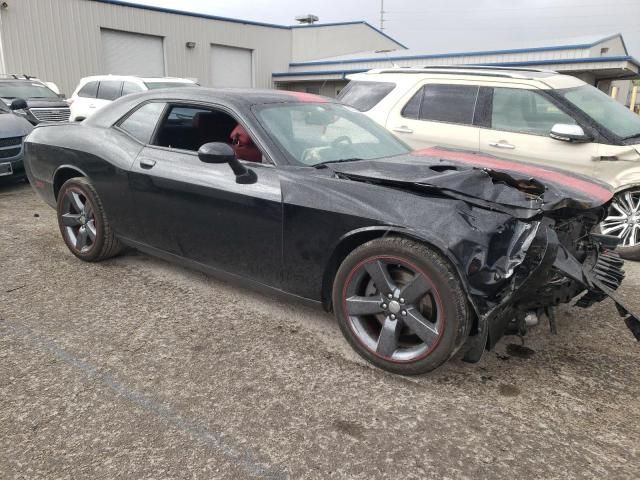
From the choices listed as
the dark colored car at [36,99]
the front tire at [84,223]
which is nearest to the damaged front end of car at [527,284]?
the front tire at [84,223]

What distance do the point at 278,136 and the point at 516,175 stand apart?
1.54m

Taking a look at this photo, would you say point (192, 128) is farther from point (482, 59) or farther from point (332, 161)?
point (482, 59)

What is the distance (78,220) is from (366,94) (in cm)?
364

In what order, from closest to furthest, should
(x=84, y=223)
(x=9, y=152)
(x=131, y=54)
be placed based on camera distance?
(x=84, y=223)
(x=9, y=152)
(x=131, y=54)

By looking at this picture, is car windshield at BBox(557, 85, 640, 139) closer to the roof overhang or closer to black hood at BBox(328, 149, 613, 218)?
black hood at BBox(328, 149, 613, 218)

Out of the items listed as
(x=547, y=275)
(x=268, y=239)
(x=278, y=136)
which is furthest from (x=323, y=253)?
(x=547, y=275)

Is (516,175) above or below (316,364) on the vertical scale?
above

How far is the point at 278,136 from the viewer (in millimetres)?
3291

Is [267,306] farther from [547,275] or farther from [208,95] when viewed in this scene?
[547,275]

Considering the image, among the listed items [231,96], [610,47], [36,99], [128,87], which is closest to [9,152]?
[36,99]

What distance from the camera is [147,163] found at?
3.74 meters

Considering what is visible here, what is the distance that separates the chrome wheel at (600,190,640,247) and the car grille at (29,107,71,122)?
33.0 ft

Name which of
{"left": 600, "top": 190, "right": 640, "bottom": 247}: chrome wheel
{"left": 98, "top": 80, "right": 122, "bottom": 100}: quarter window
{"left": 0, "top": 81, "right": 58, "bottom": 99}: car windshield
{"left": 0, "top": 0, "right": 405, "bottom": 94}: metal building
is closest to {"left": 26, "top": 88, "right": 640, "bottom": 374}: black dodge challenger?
{"left": 600, "top": 190, "right": 640, "bottom": 247}: chrome wheel

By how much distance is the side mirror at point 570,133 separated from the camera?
187 inches
